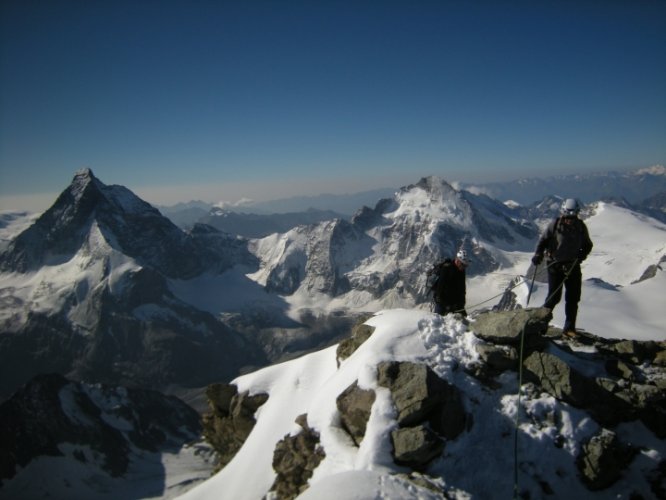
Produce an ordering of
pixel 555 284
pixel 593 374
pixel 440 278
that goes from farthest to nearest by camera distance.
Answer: pixel 440 278 → pixel 555 284 → pixel 593 374

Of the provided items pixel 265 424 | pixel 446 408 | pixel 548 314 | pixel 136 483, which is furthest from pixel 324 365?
pixel 136 483

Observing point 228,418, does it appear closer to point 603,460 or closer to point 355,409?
point 355,409

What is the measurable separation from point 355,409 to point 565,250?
10.3 metres

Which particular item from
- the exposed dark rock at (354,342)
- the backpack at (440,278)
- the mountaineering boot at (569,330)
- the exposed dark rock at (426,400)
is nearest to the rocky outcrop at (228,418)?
the exposed dark rock at (354,342)

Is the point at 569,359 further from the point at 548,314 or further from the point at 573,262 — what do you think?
the point at 573,262

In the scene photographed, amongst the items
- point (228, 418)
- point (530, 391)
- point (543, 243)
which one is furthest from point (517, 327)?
point (228, 418)

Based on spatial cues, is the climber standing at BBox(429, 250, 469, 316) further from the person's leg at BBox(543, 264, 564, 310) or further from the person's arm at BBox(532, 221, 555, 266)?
the person's leg at BBox(543, 264, 564, 310)

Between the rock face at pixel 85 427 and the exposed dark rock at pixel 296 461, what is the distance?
135 meters

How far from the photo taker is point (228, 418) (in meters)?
24.4

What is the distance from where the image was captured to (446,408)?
13.9m

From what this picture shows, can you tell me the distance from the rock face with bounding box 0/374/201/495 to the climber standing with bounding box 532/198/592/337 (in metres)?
142

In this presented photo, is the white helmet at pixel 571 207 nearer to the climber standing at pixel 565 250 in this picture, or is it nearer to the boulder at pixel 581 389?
the climber standing at pixel 565 250

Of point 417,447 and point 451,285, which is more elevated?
point 451,285

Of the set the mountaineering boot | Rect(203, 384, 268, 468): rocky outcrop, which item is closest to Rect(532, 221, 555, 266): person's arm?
the mountaineering boot
